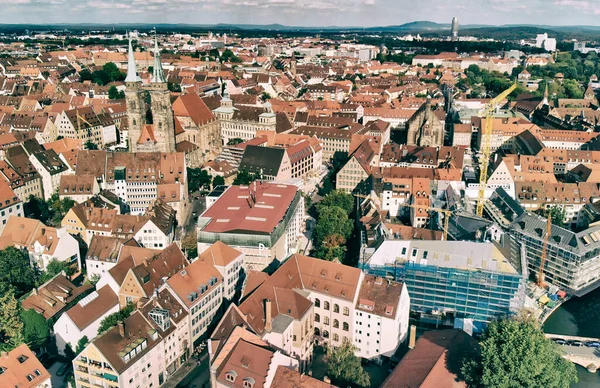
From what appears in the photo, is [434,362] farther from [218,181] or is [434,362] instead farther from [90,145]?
[90,145]

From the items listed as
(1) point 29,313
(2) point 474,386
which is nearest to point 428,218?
(2) point 474,386

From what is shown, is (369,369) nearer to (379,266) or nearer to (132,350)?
(379,266)

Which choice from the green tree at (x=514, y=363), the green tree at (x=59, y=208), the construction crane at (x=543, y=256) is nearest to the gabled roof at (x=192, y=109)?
the green tree at (x=59, y=208)

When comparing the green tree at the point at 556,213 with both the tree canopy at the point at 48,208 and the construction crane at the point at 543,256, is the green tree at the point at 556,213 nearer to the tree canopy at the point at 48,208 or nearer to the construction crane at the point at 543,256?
the construction crane at the point at 543,256

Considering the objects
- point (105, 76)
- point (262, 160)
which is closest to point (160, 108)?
point (262, 160)

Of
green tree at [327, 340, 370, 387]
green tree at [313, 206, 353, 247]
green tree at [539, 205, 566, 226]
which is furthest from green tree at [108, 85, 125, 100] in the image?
green tree at [327, 340, 370, 387]

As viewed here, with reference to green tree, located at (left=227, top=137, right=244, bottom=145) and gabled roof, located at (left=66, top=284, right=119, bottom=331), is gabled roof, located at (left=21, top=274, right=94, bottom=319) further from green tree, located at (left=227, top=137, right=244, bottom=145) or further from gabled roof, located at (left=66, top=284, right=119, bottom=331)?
green tree, located at (left=227, top=137, right=244, bottom=145)
